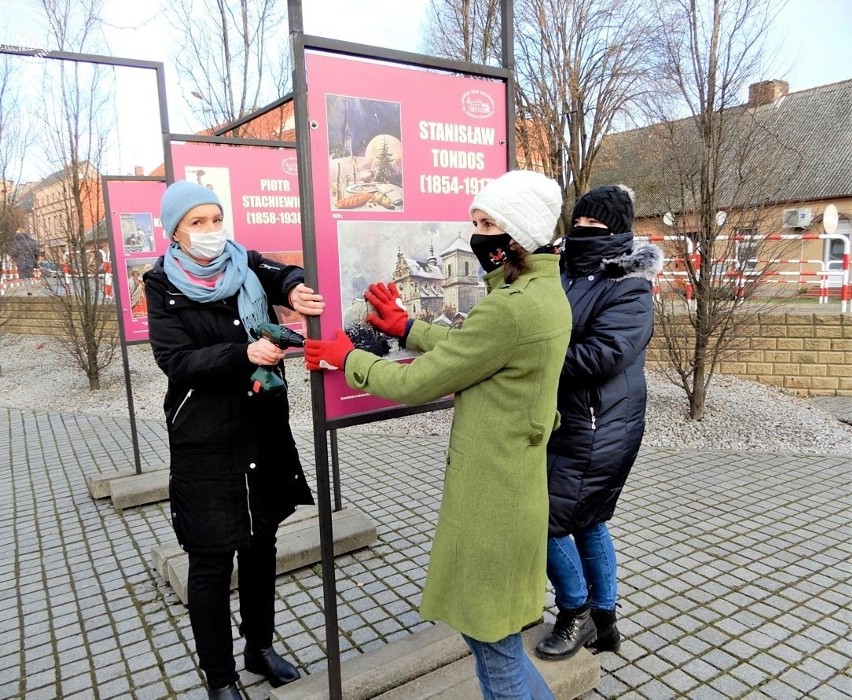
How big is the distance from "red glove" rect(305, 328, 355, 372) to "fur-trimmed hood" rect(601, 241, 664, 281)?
3.99ft

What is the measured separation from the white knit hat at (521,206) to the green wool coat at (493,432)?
0.28 feet

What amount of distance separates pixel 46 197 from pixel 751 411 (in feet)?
37.2

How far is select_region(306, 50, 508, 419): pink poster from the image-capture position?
2092 mm

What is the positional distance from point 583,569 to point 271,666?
1.45m

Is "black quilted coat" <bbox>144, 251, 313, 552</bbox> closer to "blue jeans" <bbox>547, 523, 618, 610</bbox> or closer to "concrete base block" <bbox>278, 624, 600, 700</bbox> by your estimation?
"concrete base block" <bbox>278, 624, 600, 700</bbox>

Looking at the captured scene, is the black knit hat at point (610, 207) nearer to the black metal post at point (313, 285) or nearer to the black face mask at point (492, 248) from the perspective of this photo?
the black face mask at point (492, 248)

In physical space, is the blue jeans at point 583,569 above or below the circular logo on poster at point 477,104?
below

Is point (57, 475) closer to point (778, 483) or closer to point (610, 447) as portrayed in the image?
point (610, 447)

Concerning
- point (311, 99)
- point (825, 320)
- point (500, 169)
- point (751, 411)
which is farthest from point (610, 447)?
point (825, 320)

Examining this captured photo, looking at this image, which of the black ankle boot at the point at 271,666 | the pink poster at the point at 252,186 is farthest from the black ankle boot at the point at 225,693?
the pink poster at the point at 252,186

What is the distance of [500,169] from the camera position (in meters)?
2.63

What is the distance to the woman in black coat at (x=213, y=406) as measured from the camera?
2162 mm

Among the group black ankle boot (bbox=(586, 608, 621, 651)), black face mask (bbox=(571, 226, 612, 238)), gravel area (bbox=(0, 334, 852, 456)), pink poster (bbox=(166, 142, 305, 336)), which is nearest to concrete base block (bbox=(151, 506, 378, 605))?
pink poster (bbox=(166, 142, 305, 336))

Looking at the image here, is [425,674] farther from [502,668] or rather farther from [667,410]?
[667,410]
